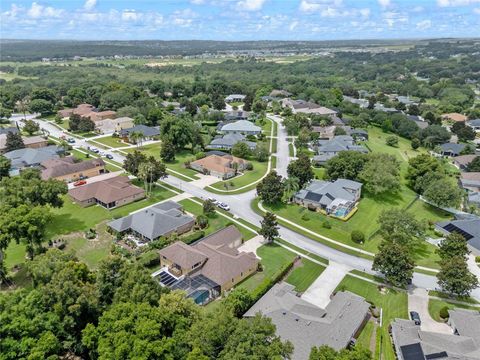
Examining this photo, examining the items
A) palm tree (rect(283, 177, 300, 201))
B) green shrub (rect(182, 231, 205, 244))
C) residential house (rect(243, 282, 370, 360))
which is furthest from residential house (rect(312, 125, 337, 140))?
residential house (rect(243, 282, 370, 360))

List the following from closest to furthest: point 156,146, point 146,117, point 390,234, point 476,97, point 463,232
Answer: point 390,234
point 463,232
point 156,146
point 146,117
point 476,97

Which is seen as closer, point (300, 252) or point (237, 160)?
point (300, 252)

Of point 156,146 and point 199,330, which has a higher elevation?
point 199,330

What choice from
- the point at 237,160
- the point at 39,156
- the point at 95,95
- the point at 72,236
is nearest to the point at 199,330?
the point at 72,236

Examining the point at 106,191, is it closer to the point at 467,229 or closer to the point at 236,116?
the point at 467,229

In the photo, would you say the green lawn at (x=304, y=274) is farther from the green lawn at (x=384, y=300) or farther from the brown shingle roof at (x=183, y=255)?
the brown shingle roof at (x=183, y=255)

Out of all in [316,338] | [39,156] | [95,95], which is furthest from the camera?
[95,95]

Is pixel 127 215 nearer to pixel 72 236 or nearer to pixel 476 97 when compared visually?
pixel 72 236
